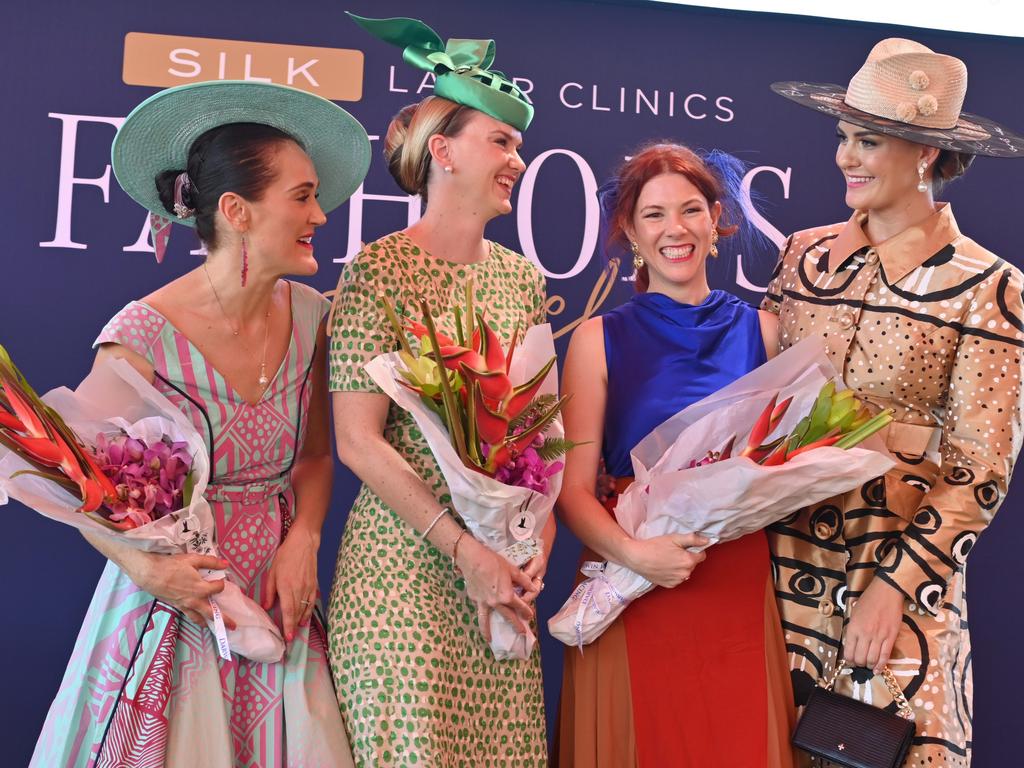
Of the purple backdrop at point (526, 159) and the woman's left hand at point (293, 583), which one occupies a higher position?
the purple backdrop at point (526, 159)

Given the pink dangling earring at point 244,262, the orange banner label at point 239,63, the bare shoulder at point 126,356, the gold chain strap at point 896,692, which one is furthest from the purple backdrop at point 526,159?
→ the gold chain strap at point 896,692

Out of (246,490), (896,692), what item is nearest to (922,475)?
(896,692)

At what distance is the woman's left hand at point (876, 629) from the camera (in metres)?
2.33

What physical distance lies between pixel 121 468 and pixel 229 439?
25 centimetres

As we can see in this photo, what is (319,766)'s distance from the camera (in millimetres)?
2174

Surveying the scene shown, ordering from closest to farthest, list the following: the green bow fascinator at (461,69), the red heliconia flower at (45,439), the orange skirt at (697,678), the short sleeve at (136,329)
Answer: the red heliconia flower at (45,439) < the short sleeve at (136,329) < the orange skirt at (697,678) < the green bow fascinator at (461,69)

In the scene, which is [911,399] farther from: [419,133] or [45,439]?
[45,439]

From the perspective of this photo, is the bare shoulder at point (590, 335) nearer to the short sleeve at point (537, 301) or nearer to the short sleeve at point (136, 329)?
the short sleeve at point (537, 301)

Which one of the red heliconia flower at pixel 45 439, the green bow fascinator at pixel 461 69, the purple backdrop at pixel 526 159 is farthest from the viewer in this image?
the purple backdrop at pixel 526 159

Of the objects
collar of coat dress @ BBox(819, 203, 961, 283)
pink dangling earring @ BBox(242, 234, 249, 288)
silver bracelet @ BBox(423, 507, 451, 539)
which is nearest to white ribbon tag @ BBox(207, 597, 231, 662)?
silver bracelet @ BBox(423, 507, 451, 539)

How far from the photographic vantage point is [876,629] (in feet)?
7.67

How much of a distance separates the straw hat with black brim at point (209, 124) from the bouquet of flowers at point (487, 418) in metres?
0.49

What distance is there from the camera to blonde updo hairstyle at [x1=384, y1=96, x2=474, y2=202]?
8.14 ft

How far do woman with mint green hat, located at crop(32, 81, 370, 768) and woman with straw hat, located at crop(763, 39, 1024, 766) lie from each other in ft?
3.29
